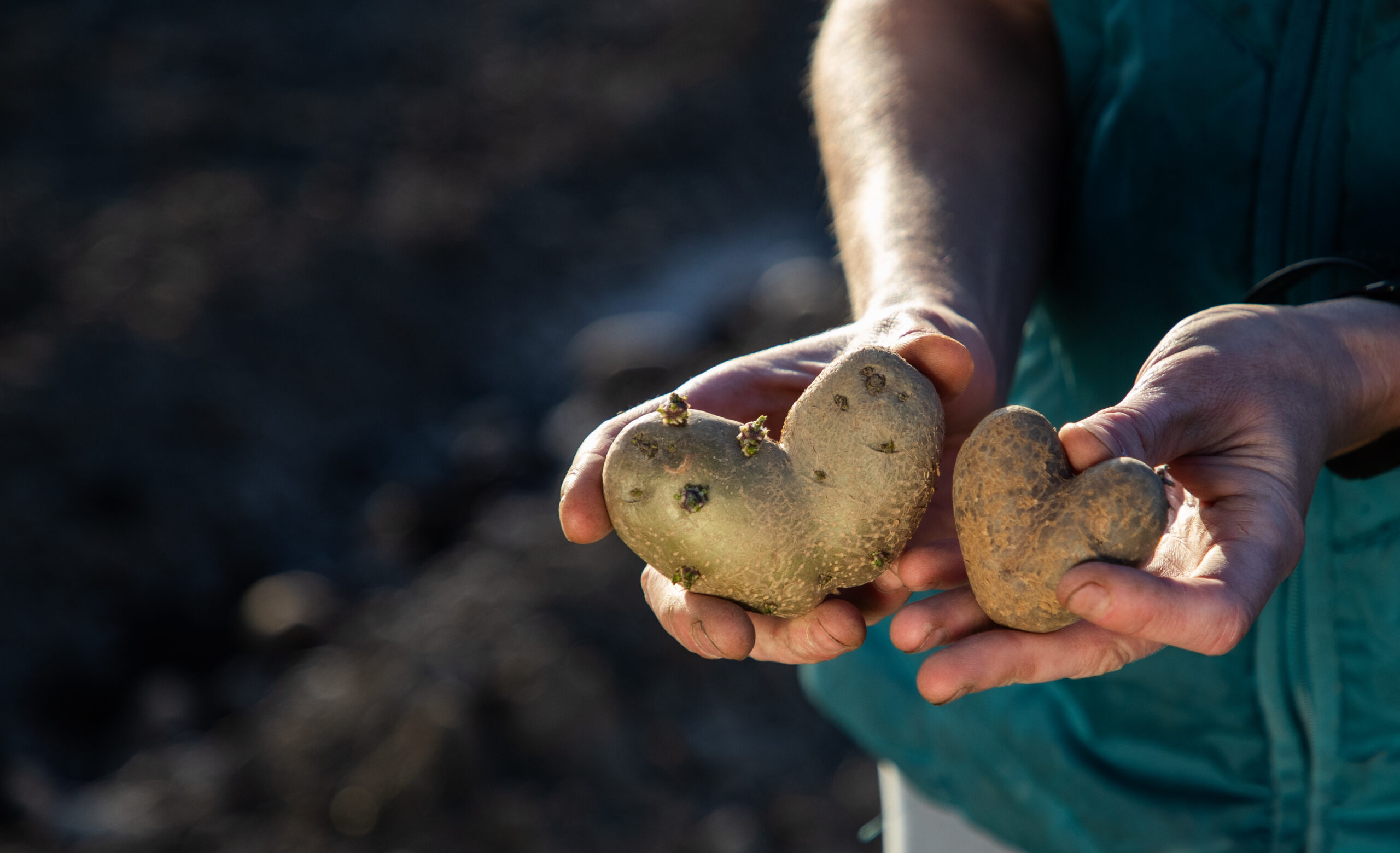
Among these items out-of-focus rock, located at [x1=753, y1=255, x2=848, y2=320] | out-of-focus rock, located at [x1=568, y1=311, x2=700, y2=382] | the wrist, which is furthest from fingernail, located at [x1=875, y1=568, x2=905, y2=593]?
out-of-focus rock, located at [x1=753, y1=255, x2=848, y2=320]

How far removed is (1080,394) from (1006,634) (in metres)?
A: 0.89

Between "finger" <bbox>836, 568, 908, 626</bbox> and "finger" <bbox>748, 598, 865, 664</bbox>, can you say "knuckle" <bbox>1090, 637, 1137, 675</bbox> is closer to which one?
"finger" <bbox>748, 598, 865, 664</bbox>

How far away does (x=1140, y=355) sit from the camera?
6.89ft

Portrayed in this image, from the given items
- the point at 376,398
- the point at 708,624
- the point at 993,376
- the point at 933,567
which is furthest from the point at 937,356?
the point at 376,398

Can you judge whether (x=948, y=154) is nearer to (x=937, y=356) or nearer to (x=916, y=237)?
(x=916, y=237)

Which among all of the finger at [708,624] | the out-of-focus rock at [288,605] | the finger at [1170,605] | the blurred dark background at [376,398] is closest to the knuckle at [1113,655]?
the finger at [1170,605]

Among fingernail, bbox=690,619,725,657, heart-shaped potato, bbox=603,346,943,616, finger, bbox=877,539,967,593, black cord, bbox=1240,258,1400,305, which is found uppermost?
black cord, bbox=1240,258,1400,305

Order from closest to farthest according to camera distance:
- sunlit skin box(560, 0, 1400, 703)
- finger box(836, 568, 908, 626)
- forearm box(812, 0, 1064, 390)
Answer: sunlit skin box(560, 0, 1400, 703)
finger box(836, 568, 908, 626)
forearm box(812, 0, 1064, 390)

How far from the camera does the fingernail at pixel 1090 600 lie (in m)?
1.37

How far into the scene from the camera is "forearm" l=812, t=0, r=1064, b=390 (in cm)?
216

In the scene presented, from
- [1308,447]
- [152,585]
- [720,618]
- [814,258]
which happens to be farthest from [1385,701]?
[814,258]

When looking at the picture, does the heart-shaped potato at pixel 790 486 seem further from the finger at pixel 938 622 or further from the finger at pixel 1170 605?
the finger at pixel 1170 605

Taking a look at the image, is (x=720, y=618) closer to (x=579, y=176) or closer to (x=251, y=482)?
(x=251, y=482)

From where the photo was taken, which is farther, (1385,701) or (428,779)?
(428,779)
